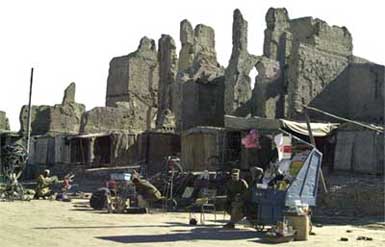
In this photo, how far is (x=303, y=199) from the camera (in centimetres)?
1306

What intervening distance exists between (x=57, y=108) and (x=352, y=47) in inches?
818

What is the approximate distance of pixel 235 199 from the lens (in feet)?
47.5

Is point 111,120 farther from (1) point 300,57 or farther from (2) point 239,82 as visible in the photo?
(1) point 300,57

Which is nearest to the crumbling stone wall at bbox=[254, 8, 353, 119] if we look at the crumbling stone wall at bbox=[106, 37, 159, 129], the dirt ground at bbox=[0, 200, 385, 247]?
the crumbling stone wall at bbox=[106, 37, 159, 129]

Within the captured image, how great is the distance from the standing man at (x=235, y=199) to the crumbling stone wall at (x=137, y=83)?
99.8 feet

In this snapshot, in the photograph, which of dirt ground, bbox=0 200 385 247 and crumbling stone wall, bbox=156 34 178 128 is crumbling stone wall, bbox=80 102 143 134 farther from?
dirt ground, bbox=0 200 385 247

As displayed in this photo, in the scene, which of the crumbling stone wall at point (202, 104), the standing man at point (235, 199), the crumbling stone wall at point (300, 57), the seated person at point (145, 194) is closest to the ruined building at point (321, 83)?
the crumbling stone wall at point (300, 57)

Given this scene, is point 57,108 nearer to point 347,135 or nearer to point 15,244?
A: point 347,135

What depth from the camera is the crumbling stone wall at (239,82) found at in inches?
1257

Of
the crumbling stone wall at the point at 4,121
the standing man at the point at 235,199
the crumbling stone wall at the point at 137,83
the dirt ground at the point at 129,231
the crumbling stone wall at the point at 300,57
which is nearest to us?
the dirt ground at the point at 129,231

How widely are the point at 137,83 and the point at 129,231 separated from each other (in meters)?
34.7

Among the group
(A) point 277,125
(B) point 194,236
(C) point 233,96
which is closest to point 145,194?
(A) point 277,125

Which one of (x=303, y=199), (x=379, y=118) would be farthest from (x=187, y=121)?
(x=303, y=199)

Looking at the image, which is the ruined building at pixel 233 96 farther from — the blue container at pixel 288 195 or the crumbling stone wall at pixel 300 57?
the blue container at pixel 288 195
